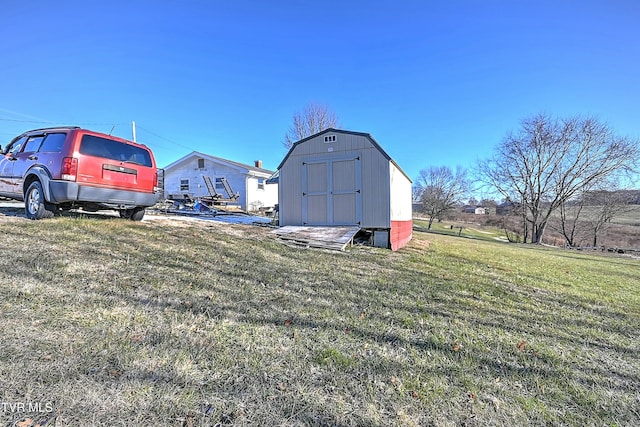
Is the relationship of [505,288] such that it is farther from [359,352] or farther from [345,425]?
[345,425]

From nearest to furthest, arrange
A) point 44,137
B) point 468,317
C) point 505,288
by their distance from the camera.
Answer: point 468,317 → point 505,288 → point 44,137

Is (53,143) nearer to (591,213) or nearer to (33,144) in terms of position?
(33,144)

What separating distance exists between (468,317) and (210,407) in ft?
9.51

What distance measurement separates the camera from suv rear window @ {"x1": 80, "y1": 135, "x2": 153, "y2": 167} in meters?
5.43

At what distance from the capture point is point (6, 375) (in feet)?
5.61

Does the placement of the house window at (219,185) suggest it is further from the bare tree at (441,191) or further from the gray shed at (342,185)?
Answer: the bare tree at (441,191)

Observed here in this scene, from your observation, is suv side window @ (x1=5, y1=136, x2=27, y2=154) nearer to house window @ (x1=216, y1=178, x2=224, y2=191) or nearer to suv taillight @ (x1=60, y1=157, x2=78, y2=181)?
suv taillight @ (x1=60, y1=157, x2=78, y2=181)

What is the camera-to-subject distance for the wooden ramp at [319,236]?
7004 millimetres

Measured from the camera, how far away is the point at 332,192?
877 cm

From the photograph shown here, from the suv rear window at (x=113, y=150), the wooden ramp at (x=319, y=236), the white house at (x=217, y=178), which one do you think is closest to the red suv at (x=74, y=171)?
the suv rear window at (x=113, y=150)

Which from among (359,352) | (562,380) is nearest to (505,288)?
(562,380)

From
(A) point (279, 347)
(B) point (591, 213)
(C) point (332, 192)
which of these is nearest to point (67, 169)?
(A) point (279, 347)

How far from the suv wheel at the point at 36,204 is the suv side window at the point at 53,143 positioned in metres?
0.67

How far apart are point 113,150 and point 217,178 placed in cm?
1557
